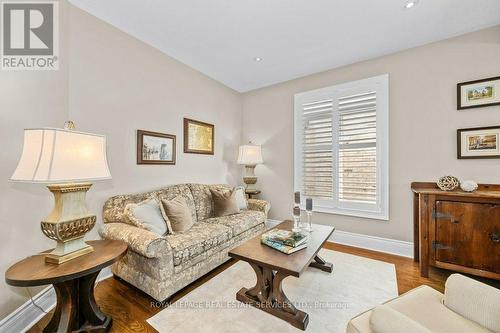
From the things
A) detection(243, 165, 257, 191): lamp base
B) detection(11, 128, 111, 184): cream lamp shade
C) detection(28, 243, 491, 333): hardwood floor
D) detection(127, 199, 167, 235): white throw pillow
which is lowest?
detection(28, 243, 491, 333): hardwood floor

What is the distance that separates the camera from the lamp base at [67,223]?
134 centimetres

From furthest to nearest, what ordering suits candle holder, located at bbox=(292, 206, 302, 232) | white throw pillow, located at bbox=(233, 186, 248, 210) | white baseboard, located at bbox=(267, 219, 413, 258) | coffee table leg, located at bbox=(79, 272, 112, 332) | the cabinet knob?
white throw pillow, located at bbox=(233, 186, 248, 210)
white baseboard, located at bbox=(267, 219, 413, 258)
candle holder, located at bbox=(292, 206, 302, 232)
the cabinet knob
coffee table leg, located at bbox=(79, 272, 112, 332)

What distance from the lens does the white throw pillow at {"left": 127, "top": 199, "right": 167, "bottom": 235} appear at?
1955 millimetres

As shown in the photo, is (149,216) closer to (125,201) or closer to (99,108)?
(125,201)

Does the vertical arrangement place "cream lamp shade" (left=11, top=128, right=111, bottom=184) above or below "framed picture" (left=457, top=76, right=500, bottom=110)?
below

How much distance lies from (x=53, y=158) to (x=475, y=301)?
7.81 feet

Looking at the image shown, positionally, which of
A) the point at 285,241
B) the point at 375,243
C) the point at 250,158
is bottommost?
the point at 375,243

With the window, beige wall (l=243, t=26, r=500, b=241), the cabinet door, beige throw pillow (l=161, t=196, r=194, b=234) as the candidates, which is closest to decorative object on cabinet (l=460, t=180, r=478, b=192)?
the cabinet door

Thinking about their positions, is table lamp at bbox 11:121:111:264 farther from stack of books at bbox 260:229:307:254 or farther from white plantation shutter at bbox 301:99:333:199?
white plantation shutter at bbox 301:99:333:199

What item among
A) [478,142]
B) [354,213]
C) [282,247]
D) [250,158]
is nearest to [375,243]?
[354,213]

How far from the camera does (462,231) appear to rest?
2.00m

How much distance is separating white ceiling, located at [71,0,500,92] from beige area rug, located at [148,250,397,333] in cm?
276

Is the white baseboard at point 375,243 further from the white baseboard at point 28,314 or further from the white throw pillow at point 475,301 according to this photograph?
the white baseboard at point 28,314

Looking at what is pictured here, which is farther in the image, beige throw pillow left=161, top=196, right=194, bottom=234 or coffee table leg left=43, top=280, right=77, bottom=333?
beige throw pillow left=161, top=196, right=194, bottom=234
